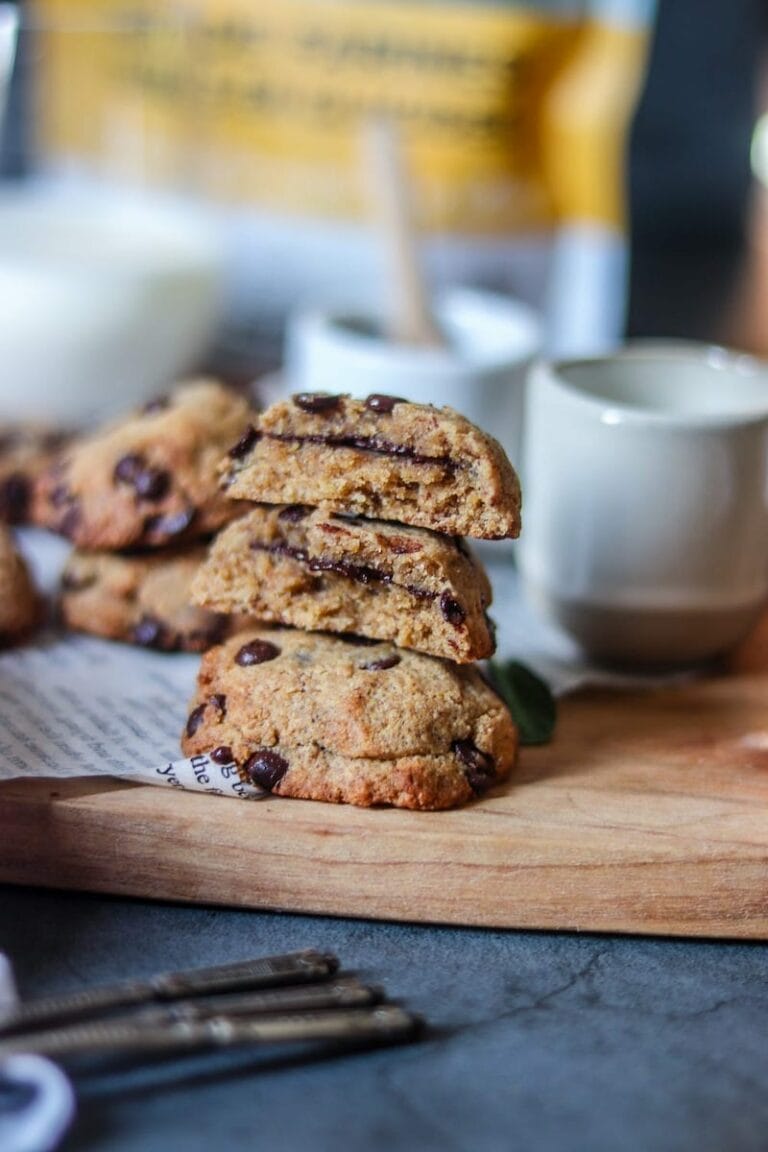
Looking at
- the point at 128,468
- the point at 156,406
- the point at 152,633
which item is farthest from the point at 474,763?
the point at 156,406

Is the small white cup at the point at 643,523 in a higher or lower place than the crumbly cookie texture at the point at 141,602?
higher

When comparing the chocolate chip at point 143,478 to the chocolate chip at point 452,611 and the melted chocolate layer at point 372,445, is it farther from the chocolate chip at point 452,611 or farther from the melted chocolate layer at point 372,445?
the chocolate chip at point 452,611

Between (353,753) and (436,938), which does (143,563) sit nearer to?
(353,753)

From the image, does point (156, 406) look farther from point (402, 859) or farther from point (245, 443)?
point (402, 859)

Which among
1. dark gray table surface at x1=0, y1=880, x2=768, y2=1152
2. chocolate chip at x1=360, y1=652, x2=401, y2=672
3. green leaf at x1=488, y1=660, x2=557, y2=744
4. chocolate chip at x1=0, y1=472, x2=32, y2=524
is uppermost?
chocolate chip at x1=360, y1=652, x2=401, y2=672

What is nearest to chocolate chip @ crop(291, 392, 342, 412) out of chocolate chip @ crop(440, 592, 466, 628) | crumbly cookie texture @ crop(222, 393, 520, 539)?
crumbly cookie texture @ crop(222, 393, 520, 539)

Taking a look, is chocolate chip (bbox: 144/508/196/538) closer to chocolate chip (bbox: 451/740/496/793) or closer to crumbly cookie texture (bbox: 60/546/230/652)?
crumbly cookie texture (bbox: 60/546/230/652)

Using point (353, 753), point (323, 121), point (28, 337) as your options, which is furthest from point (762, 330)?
point (353, 753)

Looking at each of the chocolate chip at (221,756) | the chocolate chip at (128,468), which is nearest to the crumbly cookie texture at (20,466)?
the chocolate chip at (128,468)
